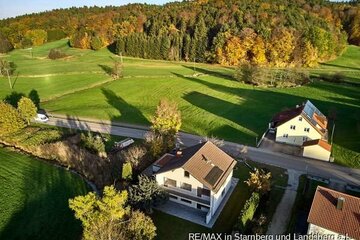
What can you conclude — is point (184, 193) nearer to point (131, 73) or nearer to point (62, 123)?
point (62, 123)

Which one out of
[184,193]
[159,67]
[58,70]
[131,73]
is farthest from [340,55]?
[184,193]

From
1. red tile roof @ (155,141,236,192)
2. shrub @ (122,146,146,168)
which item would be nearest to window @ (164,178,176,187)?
red tile roof @ (155,141,236,192)

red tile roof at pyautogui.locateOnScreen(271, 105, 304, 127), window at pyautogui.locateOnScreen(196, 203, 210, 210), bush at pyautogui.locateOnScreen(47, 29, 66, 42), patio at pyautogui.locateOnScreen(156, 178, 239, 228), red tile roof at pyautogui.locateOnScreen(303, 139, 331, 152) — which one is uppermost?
bush at pyautogui.locateOnScreen(47, 29, 66, 42)

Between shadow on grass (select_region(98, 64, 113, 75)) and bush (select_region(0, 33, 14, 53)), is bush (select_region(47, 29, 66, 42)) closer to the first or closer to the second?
bush (select_region(0, 33, 14, 53))

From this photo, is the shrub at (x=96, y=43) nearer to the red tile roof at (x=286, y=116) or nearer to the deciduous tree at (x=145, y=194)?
the red tile roof at (x=286, y=116)

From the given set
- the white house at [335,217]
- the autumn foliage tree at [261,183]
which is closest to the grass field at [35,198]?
the autumn foliage tree at [261,183]

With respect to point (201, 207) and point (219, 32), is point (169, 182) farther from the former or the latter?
point (219, 32)
